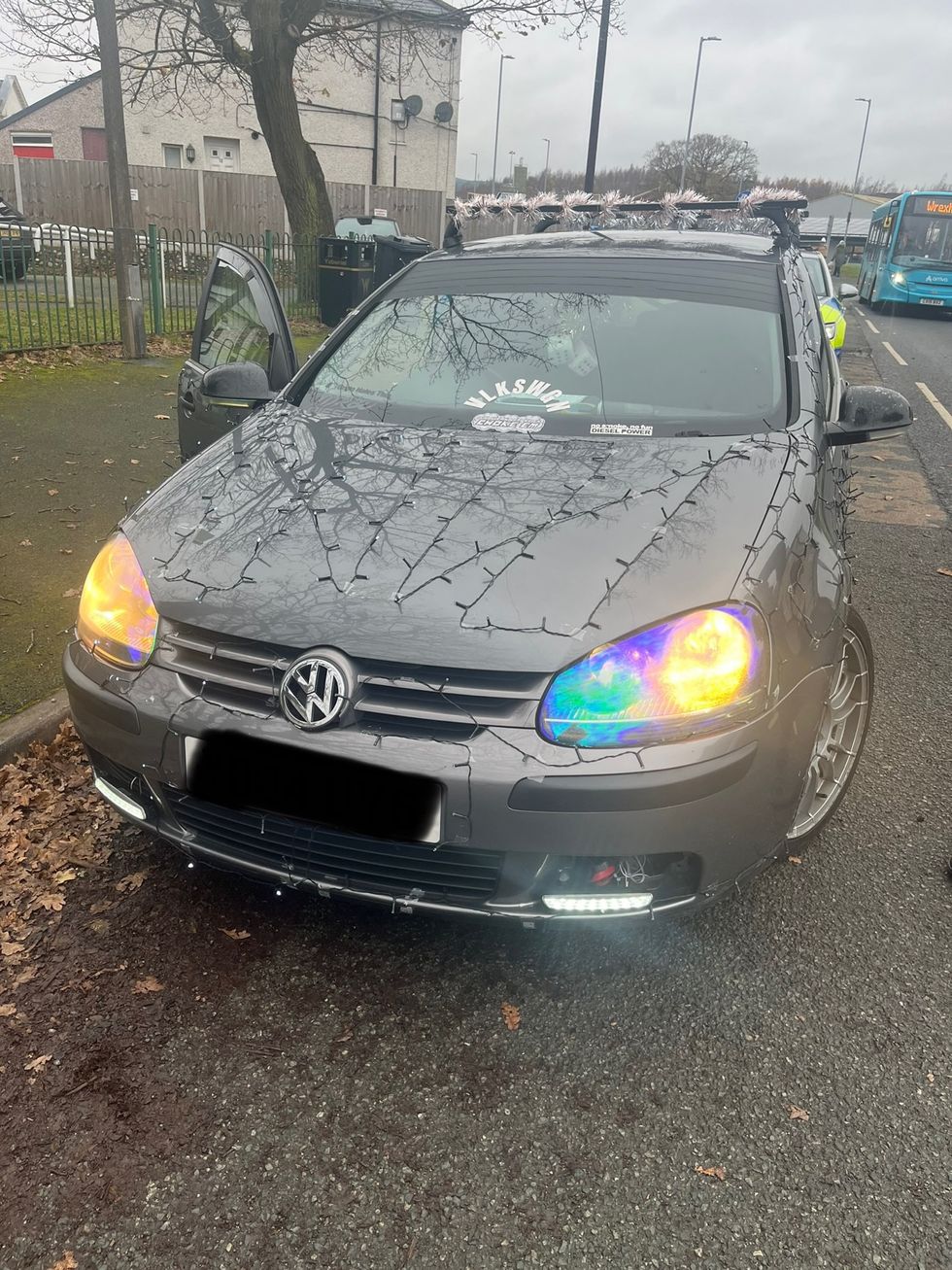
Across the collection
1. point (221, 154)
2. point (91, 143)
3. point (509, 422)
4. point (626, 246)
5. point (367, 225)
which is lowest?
point (509, 422)

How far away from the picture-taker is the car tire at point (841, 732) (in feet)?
9.20

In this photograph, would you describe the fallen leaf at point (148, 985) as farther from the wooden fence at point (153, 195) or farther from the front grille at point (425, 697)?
the wooden fence at point (153, 195)

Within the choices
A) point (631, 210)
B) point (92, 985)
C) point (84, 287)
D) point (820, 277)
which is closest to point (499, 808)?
point (92, 985)

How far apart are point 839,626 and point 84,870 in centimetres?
220

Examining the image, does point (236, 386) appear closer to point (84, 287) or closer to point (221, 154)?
point (84, 287)

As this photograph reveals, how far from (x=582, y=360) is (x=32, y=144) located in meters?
44.7

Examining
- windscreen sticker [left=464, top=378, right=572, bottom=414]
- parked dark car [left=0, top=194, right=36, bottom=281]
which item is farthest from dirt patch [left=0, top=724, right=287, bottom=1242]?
parked dark car [left=0, top=194, right=36, bottom=281]

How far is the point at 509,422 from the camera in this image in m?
3.03

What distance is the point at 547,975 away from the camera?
2.39 meters

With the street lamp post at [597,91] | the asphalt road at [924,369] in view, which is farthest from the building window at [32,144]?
the asphalt road at [924,369]

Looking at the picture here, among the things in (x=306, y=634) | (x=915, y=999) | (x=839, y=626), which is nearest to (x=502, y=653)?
(x=306, y=634)

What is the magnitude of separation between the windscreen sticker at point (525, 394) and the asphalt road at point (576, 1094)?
159 centimetres

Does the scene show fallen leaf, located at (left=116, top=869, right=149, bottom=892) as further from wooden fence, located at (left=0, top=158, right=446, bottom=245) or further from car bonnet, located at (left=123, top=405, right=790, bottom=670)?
wooden fence, located at (left=0, top=158, right=446, bottom=245)

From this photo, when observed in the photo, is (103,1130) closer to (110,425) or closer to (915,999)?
(915,999)
